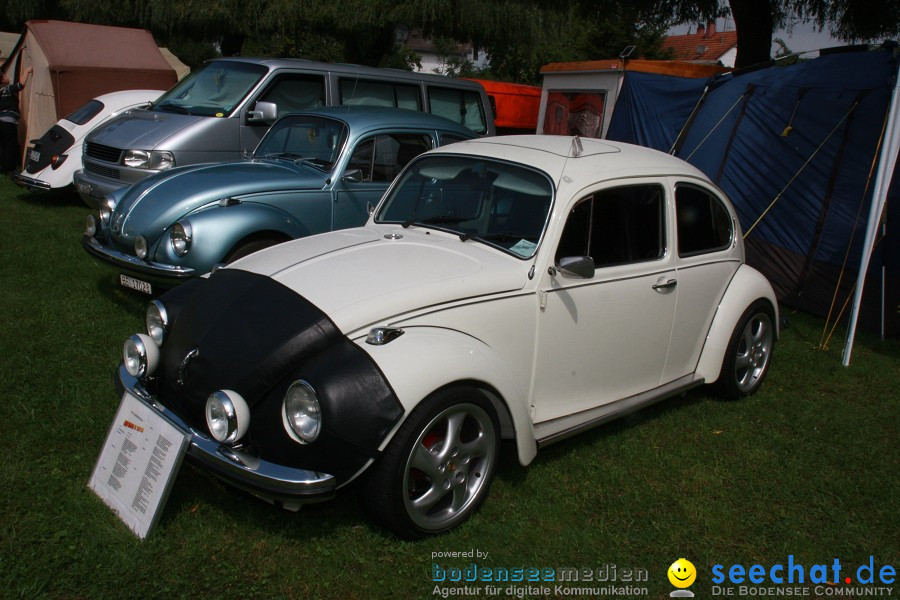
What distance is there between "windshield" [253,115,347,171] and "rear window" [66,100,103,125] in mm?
4926

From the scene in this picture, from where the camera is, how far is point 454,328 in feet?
11.7

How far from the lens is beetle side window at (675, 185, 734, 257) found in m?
4.74

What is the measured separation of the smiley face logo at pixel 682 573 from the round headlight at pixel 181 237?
13.2 ft

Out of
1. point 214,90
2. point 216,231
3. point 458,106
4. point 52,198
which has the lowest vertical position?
point 52,198

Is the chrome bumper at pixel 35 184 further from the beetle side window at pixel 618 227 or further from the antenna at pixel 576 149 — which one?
the beetle side window at pixel 618 227

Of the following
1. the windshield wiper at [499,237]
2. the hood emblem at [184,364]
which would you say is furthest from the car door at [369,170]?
the hood emblem at [184,364]

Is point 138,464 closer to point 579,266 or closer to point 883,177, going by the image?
point 579,266

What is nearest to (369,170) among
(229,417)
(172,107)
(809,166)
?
(172,107)

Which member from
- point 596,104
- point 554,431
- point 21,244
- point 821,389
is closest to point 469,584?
point 554,431

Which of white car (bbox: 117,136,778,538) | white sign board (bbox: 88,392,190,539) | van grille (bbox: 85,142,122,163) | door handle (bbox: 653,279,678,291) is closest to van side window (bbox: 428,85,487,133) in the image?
van grille (bbox: 85,142,122,163)

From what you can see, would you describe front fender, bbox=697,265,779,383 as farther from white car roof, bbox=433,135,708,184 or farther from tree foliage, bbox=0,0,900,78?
tree foliage, bbox=0,0,900,78

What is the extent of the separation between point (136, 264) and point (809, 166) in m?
6.58

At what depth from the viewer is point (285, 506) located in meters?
3.13

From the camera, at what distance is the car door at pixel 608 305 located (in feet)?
13.0
